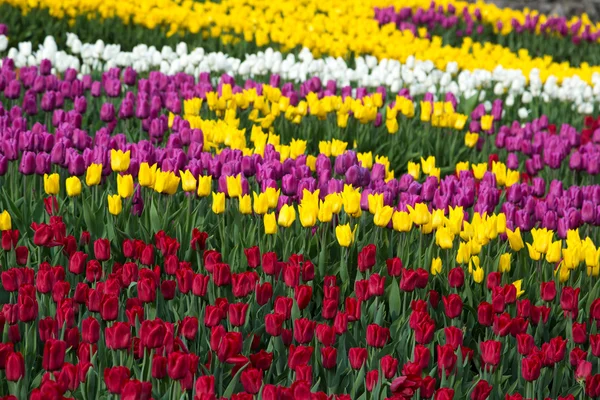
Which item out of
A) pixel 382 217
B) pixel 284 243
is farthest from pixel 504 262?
pixel 284 243

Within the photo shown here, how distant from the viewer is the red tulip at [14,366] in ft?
7.89

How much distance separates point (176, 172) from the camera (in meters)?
4.50

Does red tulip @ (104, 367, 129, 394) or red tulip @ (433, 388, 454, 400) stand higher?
red tulip @ (104, 367, 129, 394)

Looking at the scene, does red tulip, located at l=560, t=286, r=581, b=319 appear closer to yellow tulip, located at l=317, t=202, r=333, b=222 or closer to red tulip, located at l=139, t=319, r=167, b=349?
yellow tulip, located at l=317, t=202, r=333, b=222

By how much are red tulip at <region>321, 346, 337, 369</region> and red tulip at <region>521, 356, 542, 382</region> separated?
569mm

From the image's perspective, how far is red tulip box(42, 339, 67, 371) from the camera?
2463 mm

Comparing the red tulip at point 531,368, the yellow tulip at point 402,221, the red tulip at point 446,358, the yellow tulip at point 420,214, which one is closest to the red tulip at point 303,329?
the red tulip at point 446,358

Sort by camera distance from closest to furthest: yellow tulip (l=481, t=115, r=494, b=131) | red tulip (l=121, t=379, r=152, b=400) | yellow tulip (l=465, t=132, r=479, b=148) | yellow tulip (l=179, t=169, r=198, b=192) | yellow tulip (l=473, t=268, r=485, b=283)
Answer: red tulip (l=121, t=379, r=152, b=400)
yellow tulip (l=473, t=268, r=485, b=283)
yellow tulip (l=179, t=169, r=198, b=192)
yellow tulip (l=465, t=132, r=479, b=148)
yellow tulip (l=481, t=115, r=494, b=131)

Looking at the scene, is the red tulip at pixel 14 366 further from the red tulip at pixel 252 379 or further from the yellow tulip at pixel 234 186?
the yellow tulip at pixel 234 186

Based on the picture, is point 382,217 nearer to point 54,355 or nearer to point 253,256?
point 253,256

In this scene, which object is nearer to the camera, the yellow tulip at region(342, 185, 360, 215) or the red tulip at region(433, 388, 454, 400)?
the red tulip at region(433, 388, 454, 400)

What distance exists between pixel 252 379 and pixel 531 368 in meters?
0.85

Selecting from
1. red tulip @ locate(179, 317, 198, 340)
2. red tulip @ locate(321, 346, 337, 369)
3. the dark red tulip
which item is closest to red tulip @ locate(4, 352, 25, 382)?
red tulip @ locate(179, 317, 198, 340)

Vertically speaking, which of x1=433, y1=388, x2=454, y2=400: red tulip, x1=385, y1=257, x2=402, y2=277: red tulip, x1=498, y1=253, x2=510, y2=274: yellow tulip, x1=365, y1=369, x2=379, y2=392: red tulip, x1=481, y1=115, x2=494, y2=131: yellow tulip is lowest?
x1=481, y1=115, x2=494, y2=131: yellow tulip
